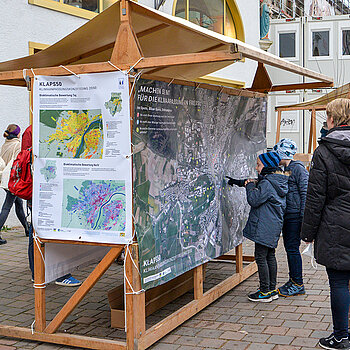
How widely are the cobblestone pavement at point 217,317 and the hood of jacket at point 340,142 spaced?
1493mm

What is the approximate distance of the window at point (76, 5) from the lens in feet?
34.5

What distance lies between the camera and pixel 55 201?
4648mm

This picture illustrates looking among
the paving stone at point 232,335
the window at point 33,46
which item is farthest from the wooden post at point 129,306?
the window at point 33,46

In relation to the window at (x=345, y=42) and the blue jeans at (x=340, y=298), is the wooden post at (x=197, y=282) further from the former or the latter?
the window at (x=345, y=42)

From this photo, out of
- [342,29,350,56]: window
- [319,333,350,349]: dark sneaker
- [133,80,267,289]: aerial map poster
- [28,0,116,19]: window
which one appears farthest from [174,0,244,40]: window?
[342,29,350,56]: window

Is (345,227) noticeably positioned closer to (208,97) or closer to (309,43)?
(208,97)

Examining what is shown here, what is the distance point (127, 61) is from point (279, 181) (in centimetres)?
214

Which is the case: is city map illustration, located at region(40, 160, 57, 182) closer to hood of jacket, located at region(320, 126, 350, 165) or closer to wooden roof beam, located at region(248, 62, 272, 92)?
hood of jacket, located at region(320, 126, 350, 165)

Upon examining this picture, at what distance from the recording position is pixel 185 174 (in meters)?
5.11

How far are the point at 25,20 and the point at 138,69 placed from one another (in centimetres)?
651

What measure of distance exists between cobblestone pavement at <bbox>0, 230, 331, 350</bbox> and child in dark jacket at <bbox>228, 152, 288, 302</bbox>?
384 mm

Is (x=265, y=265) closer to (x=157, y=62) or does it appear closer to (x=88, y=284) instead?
(x=88, y=284)

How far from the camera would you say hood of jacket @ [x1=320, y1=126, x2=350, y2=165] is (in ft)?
13.9

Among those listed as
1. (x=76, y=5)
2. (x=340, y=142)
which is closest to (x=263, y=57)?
(x=340, y=142)
